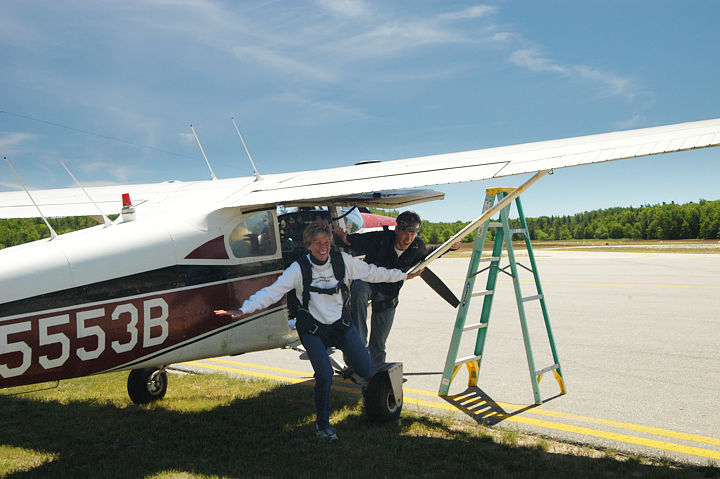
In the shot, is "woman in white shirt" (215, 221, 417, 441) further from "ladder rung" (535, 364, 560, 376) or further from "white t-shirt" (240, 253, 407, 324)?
"ladder rung" (535, 364, 560, 376)

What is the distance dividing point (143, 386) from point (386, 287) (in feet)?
9.77

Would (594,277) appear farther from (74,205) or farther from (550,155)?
(74,205)

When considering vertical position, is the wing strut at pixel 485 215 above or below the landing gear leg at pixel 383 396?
above

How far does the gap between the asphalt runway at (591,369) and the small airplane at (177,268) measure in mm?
1890

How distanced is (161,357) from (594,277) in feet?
58.5

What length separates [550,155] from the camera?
4887 millimetres

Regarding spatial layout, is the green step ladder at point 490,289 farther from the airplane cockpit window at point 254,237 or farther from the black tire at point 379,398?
the airplane cockpit window at point 254,237

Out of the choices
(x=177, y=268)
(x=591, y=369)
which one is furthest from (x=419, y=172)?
(x=591, y=369)

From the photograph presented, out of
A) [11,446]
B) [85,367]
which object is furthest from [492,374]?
[11,446]

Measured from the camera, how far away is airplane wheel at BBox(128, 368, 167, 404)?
5973mm

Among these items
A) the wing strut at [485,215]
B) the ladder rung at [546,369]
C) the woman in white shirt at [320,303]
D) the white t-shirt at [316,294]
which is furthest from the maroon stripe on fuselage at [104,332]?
the ladder rung at [546,369]

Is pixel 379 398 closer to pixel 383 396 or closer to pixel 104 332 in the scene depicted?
pixel 383 396

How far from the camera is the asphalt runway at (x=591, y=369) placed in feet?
16.3

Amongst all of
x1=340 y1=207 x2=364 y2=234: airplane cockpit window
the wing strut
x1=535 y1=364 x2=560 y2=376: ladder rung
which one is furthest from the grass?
x1=340 y1=207 x2=364 y2=234: airplane cockpit window
